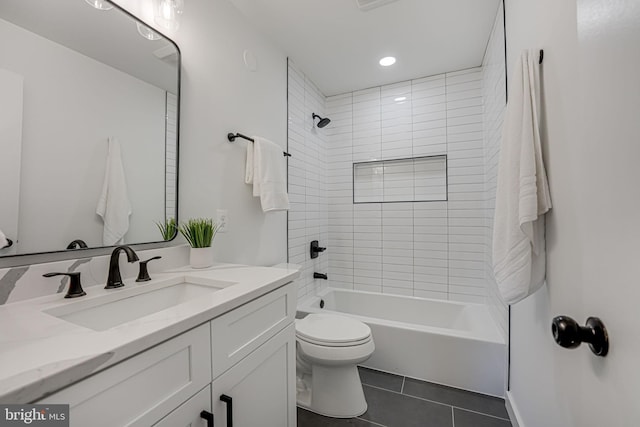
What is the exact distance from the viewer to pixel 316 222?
2.75 m

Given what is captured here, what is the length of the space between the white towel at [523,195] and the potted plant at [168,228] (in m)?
1.44

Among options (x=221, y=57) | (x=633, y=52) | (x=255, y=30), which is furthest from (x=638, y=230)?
(x=255, y=30)

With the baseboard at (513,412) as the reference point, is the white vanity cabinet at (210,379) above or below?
above

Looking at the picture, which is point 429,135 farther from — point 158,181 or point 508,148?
point 158,181

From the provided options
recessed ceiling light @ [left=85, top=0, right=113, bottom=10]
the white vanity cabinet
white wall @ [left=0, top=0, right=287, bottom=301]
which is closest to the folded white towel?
white wall @ [left=0, top=0, right=287, bottom=301]

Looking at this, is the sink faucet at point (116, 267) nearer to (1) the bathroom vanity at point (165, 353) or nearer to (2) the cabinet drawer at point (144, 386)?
(1) the bathroom vanity at point (165, 353)

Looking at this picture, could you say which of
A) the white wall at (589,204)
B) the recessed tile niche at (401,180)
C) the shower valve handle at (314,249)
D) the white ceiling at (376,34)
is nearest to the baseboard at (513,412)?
the white wall at (589,204)

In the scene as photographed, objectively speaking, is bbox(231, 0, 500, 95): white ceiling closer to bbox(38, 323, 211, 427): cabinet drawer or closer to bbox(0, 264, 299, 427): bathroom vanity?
bbox(0, 264, 299, 427): bathroom vanity

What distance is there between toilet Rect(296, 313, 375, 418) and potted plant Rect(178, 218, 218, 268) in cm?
78

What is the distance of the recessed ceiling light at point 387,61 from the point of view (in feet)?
7.39

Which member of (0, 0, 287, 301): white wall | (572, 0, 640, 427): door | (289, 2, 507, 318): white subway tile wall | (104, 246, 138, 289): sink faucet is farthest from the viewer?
(289, 2, 507, 318): white subway tile wall

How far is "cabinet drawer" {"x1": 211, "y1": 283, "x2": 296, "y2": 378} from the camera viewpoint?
30.3 inches

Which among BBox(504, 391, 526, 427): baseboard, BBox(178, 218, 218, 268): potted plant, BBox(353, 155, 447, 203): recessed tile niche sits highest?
BBox(353, 155, 447, 203): recessed tile niche

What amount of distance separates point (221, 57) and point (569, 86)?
1643mm
